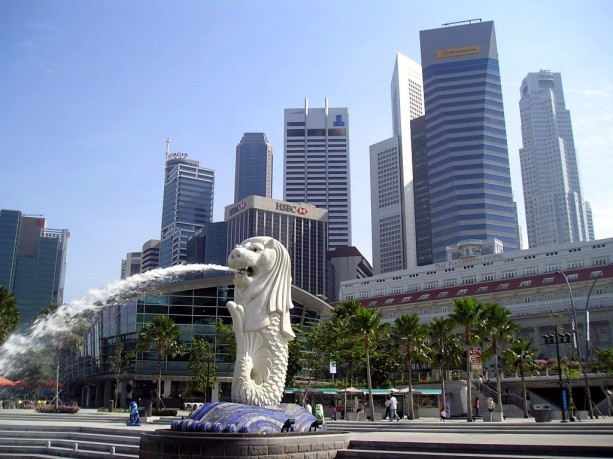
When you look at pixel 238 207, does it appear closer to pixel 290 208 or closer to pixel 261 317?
pixel 290 208

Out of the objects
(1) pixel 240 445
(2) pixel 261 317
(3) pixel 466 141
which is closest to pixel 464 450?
(1) pixel 240 445

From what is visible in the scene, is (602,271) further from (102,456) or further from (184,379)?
(102,456)

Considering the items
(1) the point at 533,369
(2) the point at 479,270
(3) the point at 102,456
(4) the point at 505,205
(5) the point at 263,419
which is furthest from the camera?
(4) the point at 505,205

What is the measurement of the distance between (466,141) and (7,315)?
125523 mm

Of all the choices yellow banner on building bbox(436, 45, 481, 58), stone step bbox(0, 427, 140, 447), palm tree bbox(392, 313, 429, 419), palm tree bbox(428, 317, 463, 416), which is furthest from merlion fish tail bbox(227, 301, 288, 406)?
yellow banner on building bbox(436, 45, 481, 58)

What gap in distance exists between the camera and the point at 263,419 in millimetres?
17547

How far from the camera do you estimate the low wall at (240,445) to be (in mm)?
15461

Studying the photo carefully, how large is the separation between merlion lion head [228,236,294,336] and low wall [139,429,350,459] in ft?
19.5

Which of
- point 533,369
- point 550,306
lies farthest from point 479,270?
point 533,369

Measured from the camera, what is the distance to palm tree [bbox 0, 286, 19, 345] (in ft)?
168

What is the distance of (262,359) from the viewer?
70.6 ft

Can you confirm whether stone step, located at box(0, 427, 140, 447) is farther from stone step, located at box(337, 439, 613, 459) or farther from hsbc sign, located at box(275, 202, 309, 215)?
hsbc sign, located at box(275, 202, 309, 215)

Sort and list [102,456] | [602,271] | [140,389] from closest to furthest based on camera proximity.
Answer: [102,456]
[140,389]
[602,271]

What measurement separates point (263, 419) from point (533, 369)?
135 ft
